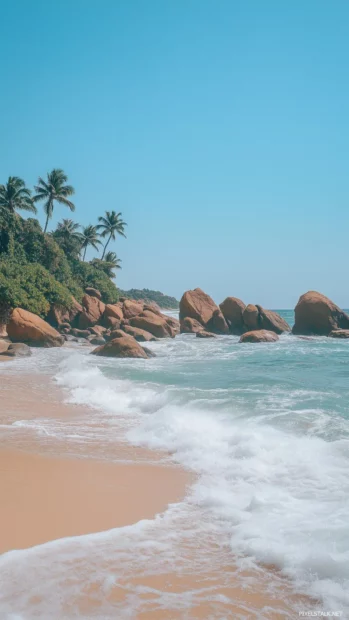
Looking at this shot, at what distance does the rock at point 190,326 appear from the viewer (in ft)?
104

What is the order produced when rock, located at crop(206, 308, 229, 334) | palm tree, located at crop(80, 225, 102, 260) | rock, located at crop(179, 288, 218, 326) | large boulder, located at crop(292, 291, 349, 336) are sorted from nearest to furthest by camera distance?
1. large boulder, located at crop(292, 291, 349, 336)
2. rock, located at crop(206, 308, 229, 334)
3. rock, located at crop(179, 288, 218, 326)
4. palm tree, located at crop(80, 225, 102, 260)

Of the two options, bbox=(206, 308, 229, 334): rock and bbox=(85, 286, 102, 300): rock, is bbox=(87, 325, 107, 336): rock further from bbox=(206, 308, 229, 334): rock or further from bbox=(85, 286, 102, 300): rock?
bbox=(206, 308, 229, 334): rock

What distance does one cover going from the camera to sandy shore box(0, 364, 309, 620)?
280cm

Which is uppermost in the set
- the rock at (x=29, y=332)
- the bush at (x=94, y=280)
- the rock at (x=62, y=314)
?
the bush at (x=94, y=280)

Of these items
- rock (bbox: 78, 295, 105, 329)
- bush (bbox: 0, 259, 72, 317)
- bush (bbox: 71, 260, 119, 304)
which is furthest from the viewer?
bush (bbox: 71, 260, 119, 304)

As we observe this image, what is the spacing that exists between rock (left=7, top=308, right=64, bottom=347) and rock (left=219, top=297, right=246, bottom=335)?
50.3 feet

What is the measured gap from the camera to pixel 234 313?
32938 millimetres

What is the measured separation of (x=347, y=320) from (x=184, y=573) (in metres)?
30.4

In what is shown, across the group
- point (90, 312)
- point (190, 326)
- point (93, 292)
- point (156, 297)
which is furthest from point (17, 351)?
point (156, 297)

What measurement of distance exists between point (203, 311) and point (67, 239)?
576 inches

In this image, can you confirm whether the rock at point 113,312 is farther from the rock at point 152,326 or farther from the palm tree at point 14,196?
the palm tree at point 14,196

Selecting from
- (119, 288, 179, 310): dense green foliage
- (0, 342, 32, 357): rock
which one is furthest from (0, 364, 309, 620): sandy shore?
(119, 288, 179, 310): dense green foliage

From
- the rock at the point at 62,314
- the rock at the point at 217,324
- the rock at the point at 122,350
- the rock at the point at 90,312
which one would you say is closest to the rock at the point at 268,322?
the rock at the point at 217,324

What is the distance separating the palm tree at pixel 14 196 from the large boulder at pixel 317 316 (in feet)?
75.1
